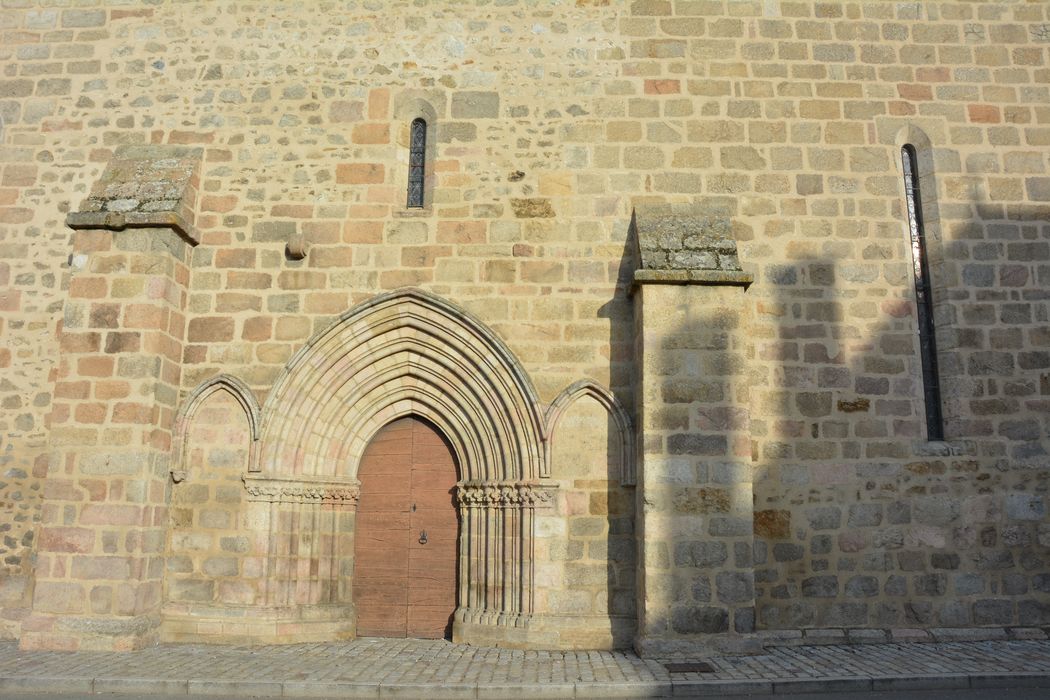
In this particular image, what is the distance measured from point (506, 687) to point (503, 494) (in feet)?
6.36

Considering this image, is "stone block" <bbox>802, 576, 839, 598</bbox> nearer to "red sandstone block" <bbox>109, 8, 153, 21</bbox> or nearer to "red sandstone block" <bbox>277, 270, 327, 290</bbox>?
"red sandstone block" <bbox>277, 270, 327, 290</bbox>

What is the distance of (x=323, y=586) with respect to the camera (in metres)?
6.93

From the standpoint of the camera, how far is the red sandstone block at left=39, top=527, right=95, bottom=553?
6402 mm

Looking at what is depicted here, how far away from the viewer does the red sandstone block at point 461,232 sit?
723 centimetres

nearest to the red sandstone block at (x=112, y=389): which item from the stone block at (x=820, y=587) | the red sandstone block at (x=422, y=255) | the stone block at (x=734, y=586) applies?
the red sandstone block at (x=422, y=255)

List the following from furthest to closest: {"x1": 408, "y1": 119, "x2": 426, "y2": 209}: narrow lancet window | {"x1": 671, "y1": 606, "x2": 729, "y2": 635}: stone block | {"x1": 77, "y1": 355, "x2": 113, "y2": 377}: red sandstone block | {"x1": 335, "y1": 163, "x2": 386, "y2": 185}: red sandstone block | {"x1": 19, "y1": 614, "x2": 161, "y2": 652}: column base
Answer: {"x1": 408, "y1": 119, "x2": 426, "y2": 209}: narrow lancet window, {"x1": 335, "y1": 163, "x2": 386, "y2": 185}: red sandstone block, {"x1": 77, "y1": 355, "x2": 113, "y2": 377}: red sandstone block, {"x1": 19, "y1": 614, "x2": 161, "y2": 652}: column base, {"x1": 671, "y1": 606, "x2": 729, "y2": 635}: stone block

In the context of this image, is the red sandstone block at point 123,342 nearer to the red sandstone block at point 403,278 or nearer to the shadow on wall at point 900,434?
the red sandstone block at point 403,278

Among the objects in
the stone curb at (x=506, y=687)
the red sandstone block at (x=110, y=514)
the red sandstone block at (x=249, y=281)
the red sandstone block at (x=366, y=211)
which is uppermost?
the red sandstone block at (x=366, y=211)

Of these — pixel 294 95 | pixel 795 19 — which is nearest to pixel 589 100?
pixel 795 19

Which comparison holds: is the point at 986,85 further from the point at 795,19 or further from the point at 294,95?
the point at 294,95

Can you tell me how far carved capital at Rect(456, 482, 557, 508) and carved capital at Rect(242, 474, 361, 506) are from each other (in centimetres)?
107

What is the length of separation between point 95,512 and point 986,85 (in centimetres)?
935

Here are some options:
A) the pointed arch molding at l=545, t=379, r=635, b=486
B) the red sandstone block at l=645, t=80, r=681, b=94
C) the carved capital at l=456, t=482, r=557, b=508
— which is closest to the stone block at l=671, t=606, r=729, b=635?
the pointed arch molding at l=545, t=379, r=635, b=486

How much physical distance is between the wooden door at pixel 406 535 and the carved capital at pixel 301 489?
0.22 metres
